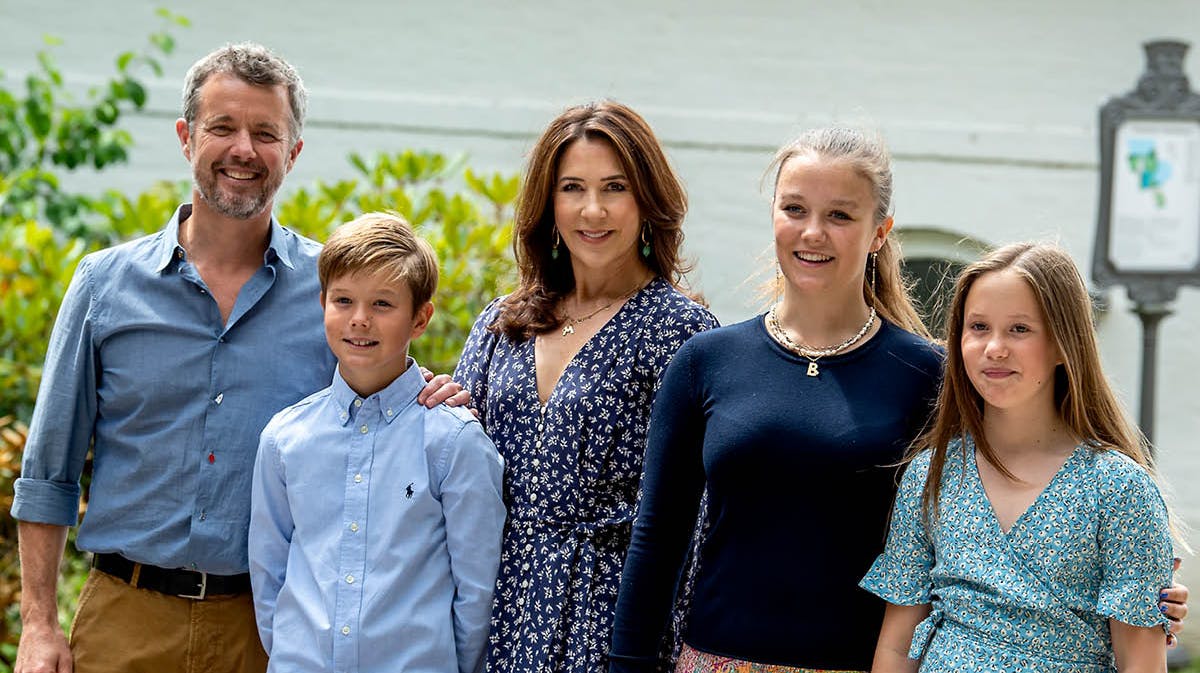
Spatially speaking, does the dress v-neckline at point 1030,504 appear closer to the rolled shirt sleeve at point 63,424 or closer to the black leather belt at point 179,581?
the black leather belt at point 179,581

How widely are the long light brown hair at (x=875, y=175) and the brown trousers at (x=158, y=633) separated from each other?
157 centimetres

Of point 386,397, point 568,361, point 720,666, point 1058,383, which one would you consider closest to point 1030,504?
point 1058,383

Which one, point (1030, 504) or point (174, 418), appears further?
point (174, 418)

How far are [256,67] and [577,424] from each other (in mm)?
1119

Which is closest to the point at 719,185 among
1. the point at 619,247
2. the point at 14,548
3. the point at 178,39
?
the point at 178,39

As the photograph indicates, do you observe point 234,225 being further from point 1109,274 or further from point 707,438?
point 1109,274

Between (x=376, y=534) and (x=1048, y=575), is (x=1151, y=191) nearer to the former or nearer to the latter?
(x=1048, y=575)

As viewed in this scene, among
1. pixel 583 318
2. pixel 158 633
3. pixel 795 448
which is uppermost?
pixel 583 318

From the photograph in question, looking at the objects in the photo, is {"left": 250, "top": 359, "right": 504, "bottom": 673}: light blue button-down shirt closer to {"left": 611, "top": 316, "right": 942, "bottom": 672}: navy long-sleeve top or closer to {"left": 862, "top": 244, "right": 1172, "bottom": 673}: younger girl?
{"left": 611, "top": 316, "right": 942, "bottom": 672}: navy long-sleeve top

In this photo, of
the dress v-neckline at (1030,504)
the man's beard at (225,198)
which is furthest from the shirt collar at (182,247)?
the dress v-neckline at (1030,504)

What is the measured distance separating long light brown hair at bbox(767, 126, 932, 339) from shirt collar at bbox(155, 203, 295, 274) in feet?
3.82

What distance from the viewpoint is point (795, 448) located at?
2.55 m

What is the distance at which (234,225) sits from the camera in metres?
3.12

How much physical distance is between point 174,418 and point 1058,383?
6.25 feet
